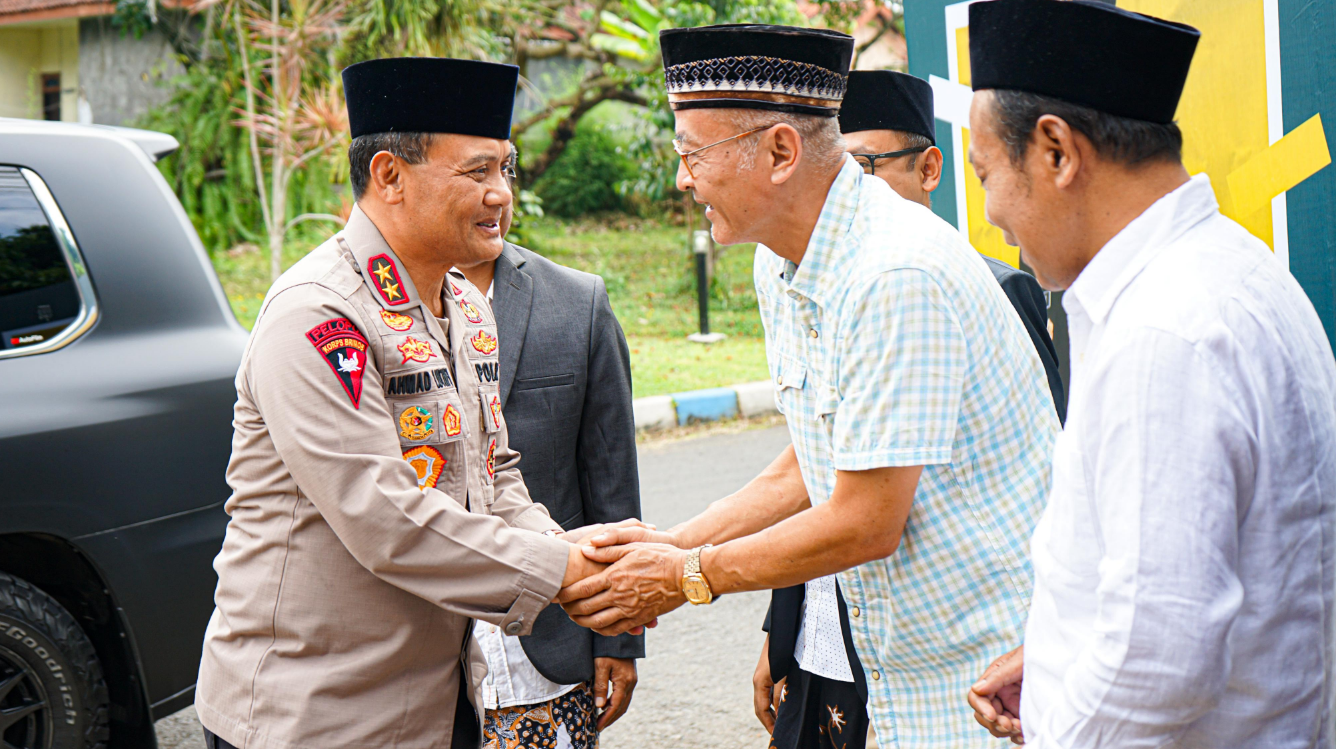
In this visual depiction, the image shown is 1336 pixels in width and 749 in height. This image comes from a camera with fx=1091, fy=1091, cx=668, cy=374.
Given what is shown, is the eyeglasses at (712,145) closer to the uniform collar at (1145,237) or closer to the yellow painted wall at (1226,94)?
the uniform collar at (1145,237)

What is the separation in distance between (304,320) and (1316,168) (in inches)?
85.7

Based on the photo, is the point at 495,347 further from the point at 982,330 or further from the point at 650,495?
the point at 650,495

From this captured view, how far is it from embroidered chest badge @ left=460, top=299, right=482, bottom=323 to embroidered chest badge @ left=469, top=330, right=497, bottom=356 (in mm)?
35

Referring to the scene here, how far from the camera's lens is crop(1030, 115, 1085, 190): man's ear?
130cm

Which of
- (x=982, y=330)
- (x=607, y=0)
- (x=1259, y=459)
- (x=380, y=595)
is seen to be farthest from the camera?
(x=607, y=0)

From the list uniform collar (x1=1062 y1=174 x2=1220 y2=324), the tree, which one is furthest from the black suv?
the tree

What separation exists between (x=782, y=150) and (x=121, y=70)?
14190mm

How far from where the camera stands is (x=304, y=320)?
180 centimetres

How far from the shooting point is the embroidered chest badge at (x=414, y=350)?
193cm

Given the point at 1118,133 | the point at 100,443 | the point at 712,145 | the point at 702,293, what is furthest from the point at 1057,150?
the point at 702,293

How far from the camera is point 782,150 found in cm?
199

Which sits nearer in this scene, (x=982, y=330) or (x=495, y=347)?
(x=982, y=330)

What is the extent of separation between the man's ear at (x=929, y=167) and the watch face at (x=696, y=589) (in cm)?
152

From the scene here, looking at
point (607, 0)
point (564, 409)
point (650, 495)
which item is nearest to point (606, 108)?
Result: point (607, 0)
